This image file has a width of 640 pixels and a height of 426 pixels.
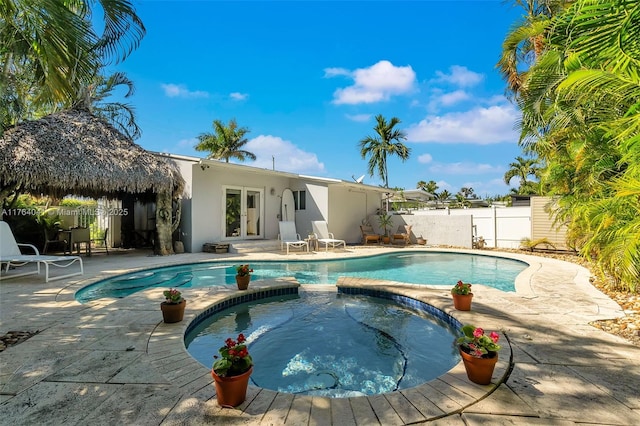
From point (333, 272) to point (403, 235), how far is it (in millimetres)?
7167

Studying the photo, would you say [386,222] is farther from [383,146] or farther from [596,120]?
[596,120]

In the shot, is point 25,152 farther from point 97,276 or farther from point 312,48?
point 312,48

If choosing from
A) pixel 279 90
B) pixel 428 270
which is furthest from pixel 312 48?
pixel 428 270

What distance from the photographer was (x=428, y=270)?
29.7 ft

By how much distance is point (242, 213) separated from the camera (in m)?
12.7

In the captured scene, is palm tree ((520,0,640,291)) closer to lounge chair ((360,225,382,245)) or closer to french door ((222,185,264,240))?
lounge chair ((360,225,382,245))

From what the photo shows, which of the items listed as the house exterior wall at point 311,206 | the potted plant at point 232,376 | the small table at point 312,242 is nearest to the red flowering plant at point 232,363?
the potted plant at point 232,376

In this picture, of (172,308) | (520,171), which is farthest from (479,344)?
(520,171)

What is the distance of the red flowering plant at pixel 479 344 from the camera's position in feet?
7.87

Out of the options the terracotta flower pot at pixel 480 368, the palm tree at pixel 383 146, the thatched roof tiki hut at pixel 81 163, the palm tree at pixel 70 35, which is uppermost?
the palm tree at pixel 383 146

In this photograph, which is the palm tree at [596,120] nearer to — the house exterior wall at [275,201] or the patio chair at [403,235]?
the patio chair at [403,235]

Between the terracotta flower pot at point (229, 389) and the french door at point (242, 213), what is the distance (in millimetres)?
10466

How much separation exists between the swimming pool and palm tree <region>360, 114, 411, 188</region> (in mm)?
10553

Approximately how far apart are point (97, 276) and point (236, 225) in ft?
20.0
